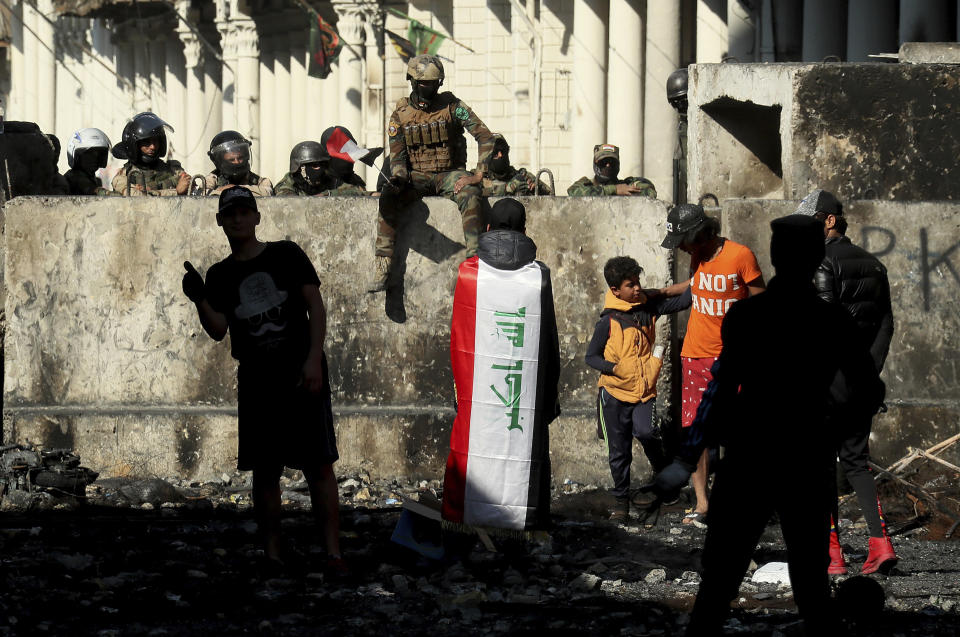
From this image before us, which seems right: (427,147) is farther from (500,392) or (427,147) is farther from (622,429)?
(500,392)

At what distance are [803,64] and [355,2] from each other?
23.1 metres

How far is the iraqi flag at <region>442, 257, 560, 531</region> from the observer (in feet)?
25.7

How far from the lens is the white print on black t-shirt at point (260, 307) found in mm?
7352

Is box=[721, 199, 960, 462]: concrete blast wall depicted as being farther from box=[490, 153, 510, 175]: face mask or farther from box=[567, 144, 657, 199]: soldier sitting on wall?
box=[567, 144, 657, 199]: soldier sitting on wall

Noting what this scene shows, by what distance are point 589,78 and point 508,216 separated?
16226mm

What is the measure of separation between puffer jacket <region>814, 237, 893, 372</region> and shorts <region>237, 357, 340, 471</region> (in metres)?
2.30

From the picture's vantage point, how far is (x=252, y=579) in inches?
291

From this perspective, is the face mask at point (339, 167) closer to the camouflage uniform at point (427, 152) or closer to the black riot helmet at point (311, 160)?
the black riot helmet at point (311, 160)

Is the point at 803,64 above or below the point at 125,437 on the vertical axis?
above

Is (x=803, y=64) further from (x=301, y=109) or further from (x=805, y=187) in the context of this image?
(x=301, y=109)

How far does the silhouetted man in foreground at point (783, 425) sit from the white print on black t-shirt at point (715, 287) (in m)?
2.70

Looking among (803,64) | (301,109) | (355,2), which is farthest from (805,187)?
(301,109)

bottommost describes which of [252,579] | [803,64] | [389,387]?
[252,579]

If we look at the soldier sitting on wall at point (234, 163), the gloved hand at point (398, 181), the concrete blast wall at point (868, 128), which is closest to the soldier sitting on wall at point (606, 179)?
the soldier sitting on wall at point (234, 163)
